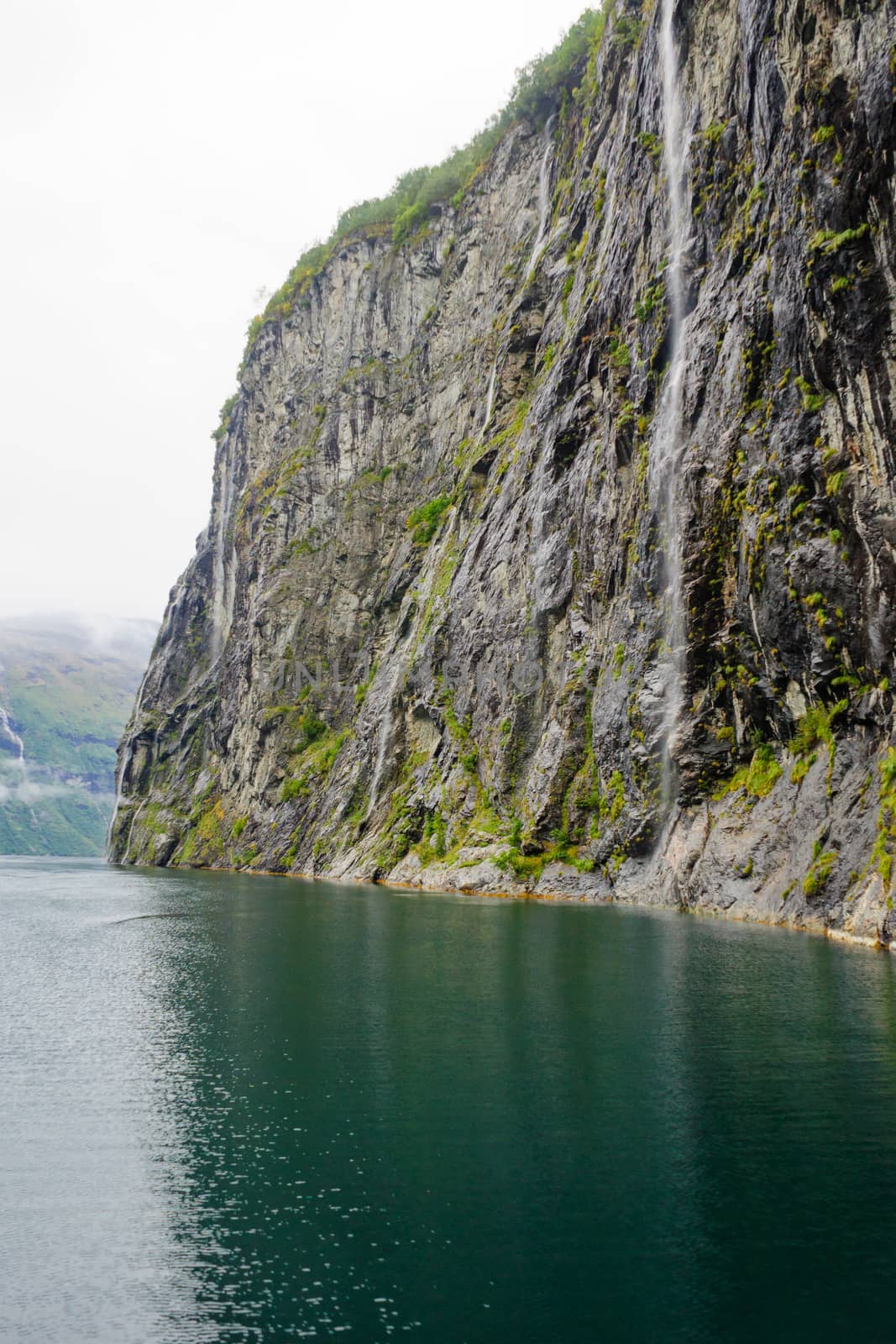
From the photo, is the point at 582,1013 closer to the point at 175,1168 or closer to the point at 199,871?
the point at 175,1168

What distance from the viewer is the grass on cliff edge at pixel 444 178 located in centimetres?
7650

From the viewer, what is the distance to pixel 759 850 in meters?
32.8

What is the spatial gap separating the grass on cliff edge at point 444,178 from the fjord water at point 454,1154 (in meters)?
71.7

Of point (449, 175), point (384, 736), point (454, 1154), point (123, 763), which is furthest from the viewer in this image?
point (123, 763)

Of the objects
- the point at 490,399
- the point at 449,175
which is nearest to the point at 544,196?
the point at 490,399

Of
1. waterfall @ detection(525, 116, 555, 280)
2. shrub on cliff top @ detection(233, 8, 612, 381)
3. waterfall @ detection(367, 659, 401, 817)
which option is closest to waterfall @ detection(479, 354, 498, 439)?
waterfall @ detection(525, 116, 555, 280)

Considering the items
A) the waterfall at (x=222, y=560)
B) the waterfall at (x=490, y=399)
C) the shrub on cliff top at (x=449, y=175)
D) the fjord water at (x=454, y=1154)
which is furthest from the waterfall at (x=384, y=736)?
the shrub on cliff top at (x=449, y=175)

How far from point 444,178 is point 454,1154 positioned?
106m

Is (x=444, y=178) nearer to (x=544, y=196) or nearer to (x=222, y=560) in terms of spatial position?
(x=544, y=196)

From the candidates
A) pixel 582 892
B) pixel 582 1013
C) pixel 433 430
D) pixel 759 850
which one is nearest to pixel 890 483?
pixel 759 850

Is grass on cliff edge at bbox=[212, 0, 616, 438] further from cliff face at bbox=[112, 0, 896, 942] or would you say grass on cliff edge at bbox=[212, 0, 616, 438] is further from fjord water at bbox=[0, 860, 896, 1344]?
fjord water at bbox=[0, 860, 896, 1344]

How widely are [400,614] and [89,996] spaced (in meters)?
58.0

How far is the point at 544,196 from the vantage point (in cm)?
7644

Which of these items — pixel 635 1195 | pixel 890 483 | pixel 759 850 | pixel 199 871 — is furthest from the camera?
pixel 199 871
